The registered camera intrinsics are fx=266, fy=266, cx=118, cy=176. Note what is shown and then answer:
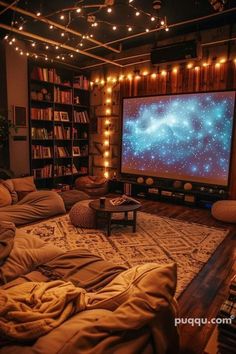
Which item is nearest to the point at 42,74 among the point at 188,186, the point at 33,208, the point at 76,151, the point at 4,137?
the point at 4,137

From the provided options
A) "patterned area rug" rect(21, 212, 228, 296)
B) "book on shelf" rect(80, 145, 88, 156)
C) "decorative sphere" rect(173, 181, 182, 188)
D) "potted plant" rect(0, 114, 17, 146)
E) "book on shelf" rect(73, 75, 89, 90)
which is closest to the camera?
"patterned area rug" rect(21, 212, 228, 296)

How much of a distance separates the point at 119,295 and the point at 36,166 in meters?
4.93

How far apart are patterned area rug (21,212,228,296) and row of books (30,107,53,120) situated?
240cm

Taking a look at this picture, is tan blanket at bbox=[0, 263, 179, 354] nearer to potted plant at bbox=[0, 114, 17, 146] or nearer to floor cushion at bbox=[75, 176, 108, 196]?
potted plant at bbox=[0, 114, 17, 146]

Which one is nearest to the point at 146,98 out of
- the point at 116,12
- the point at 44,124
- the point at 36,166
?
the point at 116,12

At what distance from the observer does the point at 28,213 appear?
12.2 feet

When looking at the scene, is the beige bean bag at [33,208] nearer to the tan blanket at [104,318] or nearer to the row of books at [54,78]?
the tan blanket at [104,318]

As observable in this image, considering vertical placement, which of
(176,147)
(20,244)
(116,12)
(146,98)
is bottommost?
(20,244)

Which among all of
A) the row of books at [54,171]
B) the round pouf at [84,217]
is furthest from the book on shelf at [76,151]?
the round pouf at [84,217]

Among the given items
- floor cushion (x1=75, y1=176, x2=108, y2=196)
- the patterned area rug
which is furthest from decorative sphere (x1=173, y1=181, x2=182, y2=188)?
floor cushion (x1=75, y1=176, x2=108, y2=196)

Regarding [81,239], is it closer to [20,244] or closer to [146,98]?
[20,244]

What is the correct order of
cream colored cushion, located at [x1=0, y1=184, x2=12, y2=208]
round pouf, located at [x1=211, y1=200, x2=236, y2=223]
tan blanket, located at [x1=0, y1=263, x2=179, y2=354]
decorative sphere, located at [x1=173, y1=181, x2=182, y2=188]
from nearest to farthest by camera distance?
1. tan blanket, located at [x1=0, y1=263, x2=179, y2=354]
2. cream colored cushion, located at [x1=0, y1=184, x2=12, y2=208]
3. round pouf, located at [x1=211, y1=200, x2=236, y2=223]
4. decorative sphere, located at [x1=173, y1=181, x2=182, y2=188]

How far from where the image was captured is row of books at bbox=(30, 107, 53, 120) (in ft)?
17.4

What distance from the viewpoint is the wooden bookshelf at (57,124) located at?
17.7 feet
